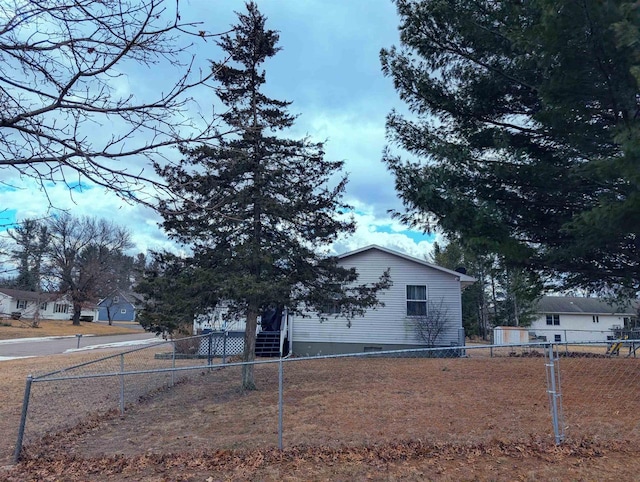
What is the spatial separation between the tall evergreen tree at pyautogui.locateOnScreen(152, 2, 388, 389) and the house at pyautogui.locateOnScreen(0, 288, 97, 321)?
32716 millimetres

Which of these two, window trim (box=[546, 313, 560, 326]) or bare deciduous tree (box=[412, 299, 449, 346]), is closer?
bare deciduous tree (box=[412, 299, 449, 346])

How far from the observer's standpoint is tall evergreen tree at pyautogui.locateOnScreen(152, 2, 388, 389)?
8406 mm

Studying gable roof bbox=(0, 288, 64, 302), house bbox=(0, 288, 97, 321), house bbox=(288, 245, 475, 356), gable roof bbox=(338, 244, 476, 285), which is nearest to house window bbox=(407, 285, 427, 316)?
house bbox=(288, 245, 475, 356)

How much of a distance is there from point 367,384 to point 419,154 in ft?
15.8

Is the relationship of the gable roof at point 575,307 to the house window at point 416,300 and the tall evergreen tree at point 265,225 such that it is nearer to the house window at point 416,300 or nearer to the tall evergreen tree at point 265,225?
the house window at point 416,300

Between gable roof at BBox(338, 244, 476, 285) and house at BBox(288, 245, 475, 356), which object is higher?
gable roof at BBox(338, 244, 476, 285)

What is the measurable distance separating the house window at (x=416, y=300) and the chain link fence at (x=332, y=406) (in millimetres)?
4744

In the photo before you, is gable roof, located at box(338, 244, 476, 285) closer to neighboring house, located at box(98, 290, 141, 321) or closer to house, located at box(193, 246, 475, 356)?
house, located at box(193, 246, 475, 356)

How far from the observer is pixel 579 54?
6.29m

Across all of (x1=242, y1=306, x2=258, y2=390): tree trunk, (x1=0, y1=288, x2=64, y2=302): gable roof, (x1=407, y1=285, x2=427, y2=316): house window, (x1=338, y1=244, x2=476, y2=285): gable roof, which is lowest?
(x1=242, y1=306, x2=258, y2=390): tree trunk

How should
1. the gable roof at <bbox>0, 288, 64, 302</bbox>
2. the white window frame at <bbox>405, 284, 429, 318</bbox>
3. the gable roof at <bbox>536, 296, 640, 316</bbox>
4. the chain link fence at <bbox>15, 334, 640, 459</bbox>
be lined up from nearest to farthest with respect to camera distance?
the chain link fence at <bbox>15, 334, 640, 459</bbox>, the white window frame at <bbox>405, 284, 429, 318</bbox>, the gable roof at <bbox>536, 296, 640, 316</bbox>, the gable roof at <bbox>0, 288, 64, 302</bbox>

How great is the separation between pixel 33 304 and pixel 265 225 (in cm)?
4220

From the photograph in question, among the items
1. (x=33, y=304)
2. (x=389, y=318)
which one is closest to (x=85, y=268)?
(x=33, y=304)

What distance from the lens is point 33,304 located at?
138 feet
